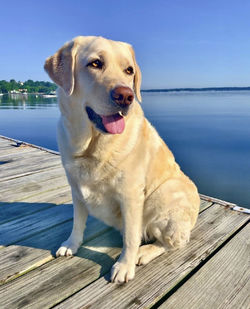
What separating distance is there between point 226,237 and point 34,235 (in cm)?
180

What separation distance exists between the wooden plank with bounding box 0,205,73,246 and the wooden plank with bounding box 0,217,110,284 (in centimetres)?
8

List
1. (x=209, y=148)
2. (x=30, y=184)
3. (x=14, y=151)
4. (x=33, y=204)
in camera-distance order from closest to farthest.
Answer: (x=33, y=204)
(x=30, y=184)
(x=14, y=151)
(x=209, y=148)

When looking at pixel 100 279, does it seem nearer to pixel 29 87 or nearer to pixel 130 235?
pixel 130 235

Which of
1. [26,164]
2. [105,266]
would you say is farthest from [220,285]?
[26,164]

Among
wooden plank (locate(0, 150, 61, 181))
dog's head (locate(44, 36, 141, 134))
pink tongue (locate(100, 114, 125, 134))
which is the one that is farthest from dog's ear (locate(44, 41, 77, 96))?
wooden plank (locate(0, 150, 61, 181))

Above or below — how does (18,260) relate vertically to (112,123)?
below

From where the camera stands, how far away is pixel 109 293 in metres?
1.65

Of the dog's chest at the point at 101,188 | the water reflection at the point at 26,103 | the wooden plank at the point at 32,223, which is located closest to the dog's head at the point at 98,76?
the dog's chest at the point at 101,188

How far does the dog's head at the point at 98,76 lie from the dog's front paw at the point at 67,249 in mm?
1035

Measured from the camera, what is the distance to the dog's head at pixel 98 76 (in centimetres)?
168

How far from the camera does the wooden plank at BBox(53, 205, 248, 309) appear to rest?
5.19 feet

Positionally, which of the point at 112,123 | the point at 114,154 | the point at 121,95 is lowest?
the point at 114,154

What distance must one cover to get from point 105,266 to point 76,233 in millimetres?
406

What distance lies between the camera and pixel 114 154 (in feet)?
5.91
